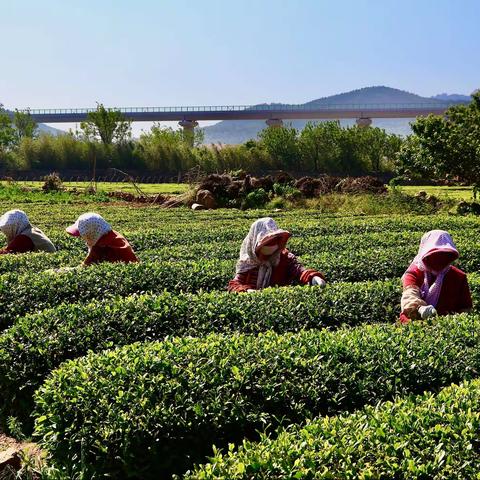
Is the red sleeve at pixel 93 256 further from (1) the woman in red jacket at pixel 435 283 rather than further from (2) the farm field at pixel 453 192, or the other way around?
(2) the farm field at pixel 453 192

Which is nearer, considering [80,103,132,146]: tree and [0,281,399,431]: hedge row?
[0,281,399,431]: hedge row

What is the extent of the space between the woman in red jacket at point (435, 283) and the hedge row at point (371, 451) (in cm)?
233

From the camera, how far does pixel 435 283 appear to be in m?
6.18

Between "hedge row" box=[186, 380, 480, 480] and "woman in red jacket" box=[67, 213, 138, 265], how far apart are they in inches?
195

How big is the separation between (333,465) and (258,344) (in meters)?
1.80

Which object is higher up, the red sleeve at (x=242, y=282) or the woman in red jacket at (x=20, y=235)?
the woman in red jacket at (x=20, y=235)

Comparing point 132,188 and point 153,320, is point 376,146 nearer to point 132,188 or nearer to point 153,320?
point 132,188

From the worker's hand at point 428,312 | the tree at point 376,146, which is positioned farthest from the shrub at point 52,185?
the worker's hand at point 428,312

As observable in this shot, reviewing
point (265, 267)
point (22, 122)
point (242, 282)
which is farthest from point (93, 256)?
point (22, 122)

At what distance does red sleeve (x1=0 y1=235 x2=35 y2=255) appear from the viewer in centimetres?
989

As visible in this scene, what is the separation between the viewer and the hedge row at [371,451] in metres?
3.15

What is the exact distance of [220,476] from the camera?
3123 millimetres

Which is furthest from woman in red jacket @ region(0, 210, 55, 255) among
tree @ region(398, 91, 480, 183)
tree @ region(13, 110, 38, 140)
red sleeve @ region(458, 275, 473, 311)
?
tree @ region(13, 110, 38, 140)

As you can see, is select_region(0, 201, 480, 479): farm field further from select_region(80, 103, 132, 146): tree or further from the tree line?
select_region(80, 103, 132, 146): tree
